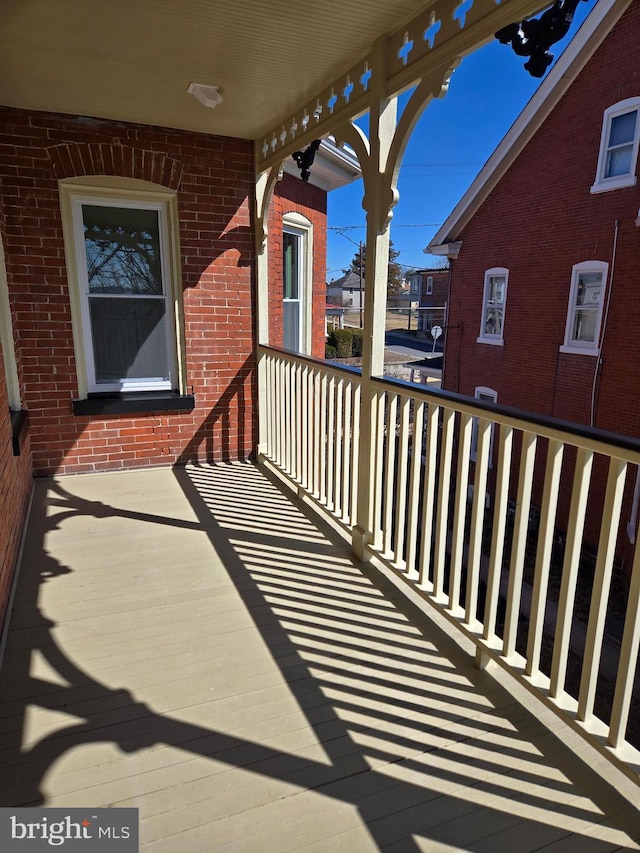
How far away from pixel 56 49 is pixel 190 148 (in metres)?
1.51

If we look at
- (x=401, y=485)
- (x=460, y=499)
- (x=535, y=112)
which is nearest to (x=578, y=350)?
(x=535, y=112)

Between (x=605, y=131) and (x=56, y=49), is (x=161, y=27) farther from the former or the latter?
Answer: (x=605, y=131)

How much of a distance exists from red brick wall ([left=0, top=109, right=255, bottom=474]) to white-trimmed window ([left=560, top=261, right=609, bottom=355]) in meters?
7.61

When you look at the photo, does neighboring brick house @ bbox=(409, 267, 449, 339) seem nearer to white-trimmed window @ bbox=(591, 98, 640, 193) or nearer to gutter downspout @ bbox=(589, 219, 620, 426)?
A: white-trimmed window @ bbox=(591, 98, 640, 193)

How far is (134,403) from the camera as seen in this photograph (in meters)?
4.23

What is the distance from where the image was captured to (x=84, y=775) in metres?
1.59

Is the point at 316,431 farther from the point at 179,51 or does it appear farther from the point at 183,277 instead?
the point at 179,51

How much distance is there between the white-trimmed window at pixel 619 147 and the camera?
8.59m

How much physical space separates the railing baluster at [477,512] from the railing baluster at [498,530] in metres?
0.05

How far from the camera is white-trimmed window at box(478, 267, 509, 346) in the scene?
38.9ft

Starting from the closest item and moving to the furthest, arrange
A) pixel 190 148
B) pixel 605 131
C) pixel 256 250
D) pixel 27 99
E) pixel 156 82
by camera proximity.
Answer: pixel 156 82 → pixel 27 99 → pixel 190 148 → pixel 256 250 → pixel 605 131

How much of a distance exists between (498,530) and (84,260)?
3.66 metres

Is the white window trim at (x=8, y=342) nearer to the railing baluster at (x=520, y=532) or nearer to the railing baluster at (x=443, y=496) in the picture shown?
the railing baluster at (x=443, y=496)

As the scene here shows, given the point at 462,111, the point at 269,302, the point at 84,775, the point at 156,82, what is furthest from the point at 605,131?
the point at 462,111
